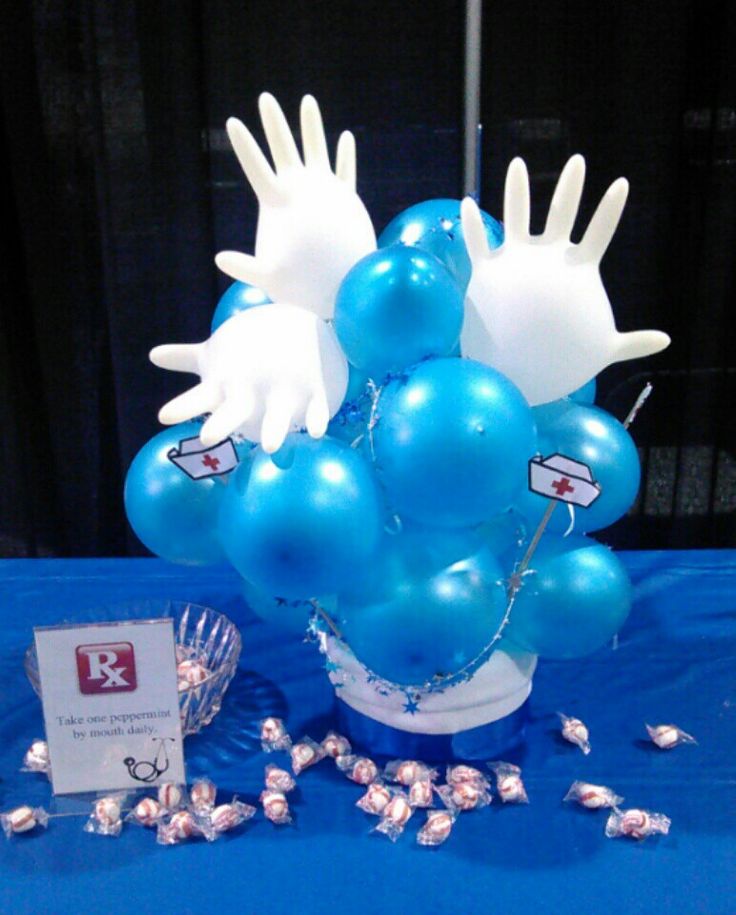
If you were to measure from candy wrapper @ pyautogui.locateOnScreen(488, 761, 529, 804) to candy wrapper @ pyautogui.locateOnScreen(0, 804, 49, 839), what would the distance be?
1.69 ft

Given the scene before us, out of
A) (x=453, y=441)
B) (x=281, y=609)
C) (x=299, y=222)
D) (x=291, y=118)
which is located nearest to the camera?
(x=453, y=441)

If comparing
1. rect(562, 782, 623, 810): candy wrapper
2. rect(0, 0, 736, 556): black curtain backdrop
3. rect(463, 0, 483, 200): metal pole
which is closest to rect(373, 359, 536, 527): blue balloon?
rect(562, 782, 623, 810): candy wrapper

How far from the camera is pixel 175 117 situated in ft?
6.25

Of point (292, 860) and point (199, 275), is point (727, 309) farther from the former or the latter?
point (292, 860)

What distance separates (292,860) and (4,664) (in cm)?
62

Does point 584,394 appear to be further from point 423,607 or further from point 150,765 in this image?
point 150,765

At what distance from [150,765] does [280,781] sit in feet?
0.49

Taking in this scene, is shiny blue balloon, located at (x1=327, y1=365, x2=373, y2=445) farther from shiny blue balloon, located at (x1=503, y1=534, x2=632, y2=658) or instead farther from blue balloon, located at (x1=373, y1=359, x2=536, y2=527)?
shiny blue balloon, located at (x1=503, y1=534, x2=632, y2=658)

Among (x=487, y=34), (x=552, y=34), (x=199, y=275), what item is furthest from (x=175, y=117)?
(x=552, y=34)

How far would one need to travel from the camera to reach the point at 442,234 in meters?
1.04

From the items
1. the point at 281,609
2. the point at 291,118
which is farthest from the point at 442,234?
the point at 291,118

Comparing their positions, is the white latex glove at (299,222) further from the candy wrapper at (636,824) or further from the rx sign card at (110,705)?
the candy wrapper at (636,824)

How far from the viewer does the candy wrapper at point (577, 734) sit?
110 centimetres

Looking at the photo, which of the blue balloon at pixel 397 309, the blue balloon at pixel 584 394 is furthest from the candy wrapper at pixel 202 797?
the blue balloon at pixel 584 394
